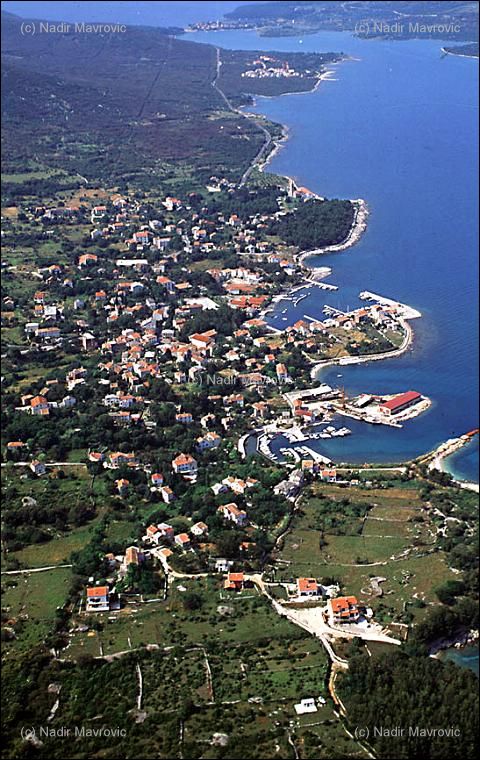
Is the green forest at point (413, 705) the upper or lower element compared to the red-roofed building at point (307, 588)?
upper

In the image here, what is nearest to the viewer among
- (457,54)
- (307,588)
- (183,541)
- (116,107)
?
(307,588)

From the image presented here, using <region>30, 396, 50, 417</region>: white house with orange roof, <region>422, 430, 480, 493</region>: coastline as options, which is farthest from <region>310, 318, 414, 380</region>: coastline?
<region>30, 396, 50, 417</region>: white house with orange roof

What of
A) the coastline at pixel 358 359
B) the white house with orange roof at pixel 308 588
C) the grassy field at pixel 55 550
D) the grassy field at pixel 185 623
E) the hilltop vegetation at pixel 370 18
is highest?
the hilltop vegetation at pixel 370 18

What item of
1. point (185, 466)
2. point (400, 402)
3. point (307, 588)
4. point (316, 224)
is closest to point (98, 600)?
point (307, 588)

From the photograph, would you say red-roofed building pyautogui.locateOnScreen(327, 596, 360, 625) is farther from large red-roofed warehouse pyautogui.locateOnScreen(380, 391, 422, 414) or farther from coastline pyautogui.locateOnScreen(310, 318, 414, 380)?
coastline pyautogui.locateOnScreen(310, 318, 414, 380)

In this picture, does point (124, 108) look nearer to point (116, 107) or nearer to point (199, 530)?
point (116, 107)

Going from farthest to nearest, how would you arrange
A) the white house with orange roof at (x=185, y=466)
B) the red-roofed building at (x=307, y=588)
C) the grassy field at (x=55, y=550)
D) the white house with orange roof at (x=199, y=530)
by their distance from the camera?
the white house with orange roof at (x=185, y=466) < the white house with orange roof at (x=199, y=530) < the grassy field at (x=55, y=550) < the red-roofed building at (x=307, y=588)

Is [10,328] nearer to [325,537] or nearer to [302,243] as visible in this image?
[302,243]

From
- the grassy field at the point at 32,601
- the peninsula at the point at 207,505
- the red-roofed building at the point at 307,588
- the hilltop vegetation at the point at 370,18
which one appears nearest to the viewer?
the peninsula at the point at 207,505

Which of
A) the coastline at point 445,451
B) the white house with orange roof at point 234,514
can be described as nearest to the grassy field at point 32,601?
the white house with orange roof at point 234,514

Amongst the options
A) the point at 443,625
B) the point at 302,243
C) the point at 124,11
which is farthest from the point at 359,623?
the point at 124,11

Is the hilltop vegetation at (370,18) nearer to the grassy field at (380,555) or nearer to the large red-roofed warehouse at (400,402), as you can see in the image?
the large red-roofed warehouse at (400,402)
